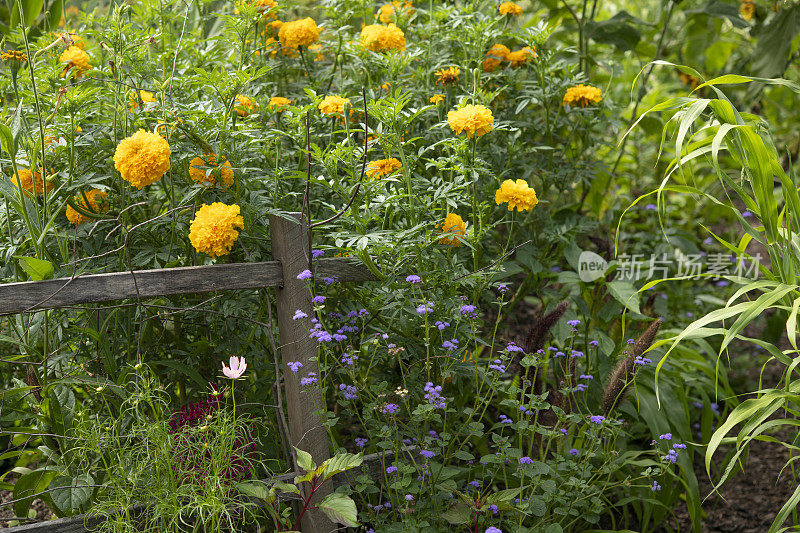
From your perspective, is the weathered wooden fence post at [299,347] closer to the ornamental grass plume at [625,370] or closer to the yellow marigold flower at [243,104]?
the yellow marigold flower at [243,104]

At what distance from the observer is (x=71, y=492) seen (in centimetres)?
153

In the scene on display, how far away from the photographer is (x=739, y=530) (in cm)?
227

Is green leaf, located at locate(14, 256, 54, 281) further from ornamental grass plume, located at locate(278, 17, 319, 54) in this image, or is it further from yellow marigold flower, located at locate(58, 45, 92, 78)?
ornamental grass plume, located at locate(278, 17, 319, 54)

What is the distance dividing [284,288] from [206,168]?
1.14 ft

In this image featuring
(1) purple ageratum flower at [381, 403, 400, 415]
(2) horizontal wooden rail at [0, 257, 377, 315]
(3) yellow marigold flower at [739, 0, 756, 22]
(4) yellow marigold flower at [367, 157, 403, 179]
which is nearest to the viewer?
(2) horizontal wooden rail at [0, 257, 377, 315]

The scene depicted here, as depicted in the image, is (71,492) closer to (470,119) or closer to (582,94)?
(470,119)

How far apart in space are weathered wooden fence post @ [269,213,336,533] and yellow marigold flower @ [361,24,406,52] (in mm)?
665

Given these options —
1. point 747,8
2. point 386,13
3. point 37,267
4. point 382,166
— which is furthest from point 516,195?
point 747,8

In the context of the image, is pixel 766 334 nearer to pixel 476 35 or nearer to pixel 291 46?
pixel 476 35

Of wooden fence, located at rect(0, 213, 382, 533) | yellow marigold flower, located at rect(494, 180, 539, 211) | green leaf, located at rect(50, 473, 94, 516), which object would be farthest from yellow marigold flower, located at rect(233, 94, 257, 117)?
green leaf, located at rect(50, 473, 94, 516)

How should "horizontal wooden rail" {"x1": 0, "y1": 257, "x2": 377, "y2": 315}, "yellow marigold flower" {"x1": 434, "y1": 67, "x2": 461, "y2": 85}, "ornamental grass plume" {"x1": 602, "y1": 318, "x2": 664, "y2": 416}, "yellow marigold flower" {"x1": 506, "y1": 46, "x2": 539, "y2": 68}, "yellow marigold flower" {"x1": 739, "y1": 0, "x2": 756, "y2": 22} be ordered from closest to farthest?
"horizontal wooden rail" {"x1": 0, "y1": 257, "x2": 377, "y2": 315}, "ornamental grass plume" {"x1": 602, "y1": 318, "x2": 664, "y2": 416}, "yellow marigold flower" {"x1": 434, "y1": 67, "x2": 461, "y2": 85}, "yellow marigold flower" {"x1": 506, "y1": 46, "x2": 539, "y2": 68}, "yellow marigold flower" {"x1": 739, "y1": 0, "x2": 756, "y2": 22}

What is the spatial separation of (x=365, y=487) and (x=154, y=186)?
1067 mm

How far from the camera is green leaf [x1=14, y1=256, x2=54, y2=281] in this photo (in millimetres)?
1479

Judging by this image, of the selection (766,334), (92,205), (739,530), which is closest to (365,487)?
(92,205)
